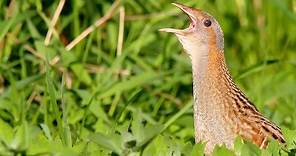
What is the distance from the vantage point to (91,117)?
6266mm

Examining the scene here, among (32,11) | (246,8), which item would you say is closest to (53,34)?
(32,11)

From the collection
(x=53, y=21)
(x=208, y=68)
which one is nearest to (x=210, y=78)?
(x=208, y=68)

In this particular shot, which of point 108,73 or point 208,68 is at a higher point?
point 208,68

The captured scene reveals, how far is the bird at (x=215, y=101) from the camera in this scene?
509 cm

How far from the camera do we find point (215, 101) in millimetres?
5223

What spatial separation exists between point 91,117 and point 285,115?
3.69 feet

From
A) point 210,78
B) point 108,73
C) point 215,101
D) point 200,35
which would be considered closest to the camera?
point 215,101

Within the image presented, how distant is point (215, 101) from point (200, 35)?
42 centimetres

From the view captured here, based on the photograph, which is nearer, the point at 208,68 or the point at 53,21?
the point at 208,68

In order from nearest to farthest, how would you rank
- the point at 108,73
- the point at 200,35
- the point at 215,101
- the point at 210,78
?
1. the point at 215,101
2. the point at 210,78
3. the point at 200,35
4. the point at 108,73

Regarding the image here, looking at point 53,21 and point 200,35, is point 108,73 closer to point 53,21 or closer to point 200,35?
point 53,21

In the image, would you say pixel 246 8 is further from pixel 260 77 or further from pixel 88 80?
pixel 88 80

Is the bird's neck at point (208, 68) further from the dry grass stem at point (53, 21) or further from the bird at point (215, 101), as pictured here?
the dry grass stem at point (53, 21)

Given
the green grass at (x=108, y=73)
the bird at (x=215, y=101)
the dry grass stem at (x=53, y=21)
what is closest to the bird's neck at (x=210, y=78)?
the bird at (x=215, y=101)
